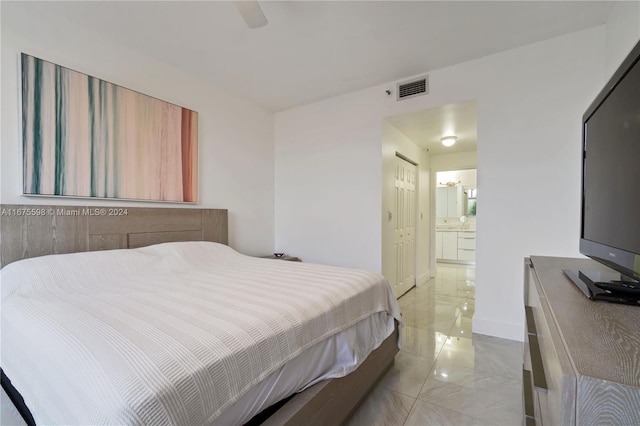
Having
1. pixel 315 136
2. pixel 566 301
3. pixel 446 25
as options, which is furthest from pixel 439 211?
pixel 566 301

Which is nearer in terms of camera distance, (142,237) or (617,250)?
(617,250)

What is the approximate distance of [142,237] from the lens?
2344mm

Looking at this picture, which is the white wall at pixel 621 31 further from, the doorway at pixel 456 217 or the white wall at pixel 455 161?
the doorway at pixel 456 217

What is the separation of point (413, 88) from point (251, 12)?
189 cm

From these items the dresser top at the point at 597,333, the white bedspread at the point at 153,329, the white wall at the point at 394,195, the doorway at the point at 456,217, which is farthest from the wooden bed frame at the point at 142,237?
the doorway at the point at 456,217

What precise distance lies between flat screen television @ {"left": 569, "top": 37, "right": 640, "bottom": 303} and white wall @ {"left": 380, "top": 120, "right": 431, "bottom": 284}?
1.98 meters

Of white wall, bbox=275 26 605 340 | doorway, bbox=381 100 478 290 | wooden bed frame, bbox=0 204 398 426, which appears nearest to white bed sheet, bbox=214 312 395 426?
wooden bed frame, bbox=0 204 398 426

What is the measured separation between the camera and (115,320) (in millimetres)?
1039

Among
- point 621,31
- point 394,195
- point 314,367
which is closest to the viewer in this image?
point 314,367

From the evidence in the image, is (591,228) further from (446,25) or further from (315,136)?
(315,136)

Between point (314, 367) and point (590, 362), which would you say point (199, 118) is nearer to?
point (314, 367)

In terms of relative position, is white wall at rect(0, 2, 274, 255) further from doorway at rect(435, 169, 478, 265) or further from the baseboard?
doorway at rect(435, 169, 478, 265)

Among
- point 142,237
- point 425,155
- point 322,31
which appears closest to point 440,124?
point 425,155

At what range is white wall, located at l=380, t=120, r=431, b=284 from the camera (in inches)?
124
